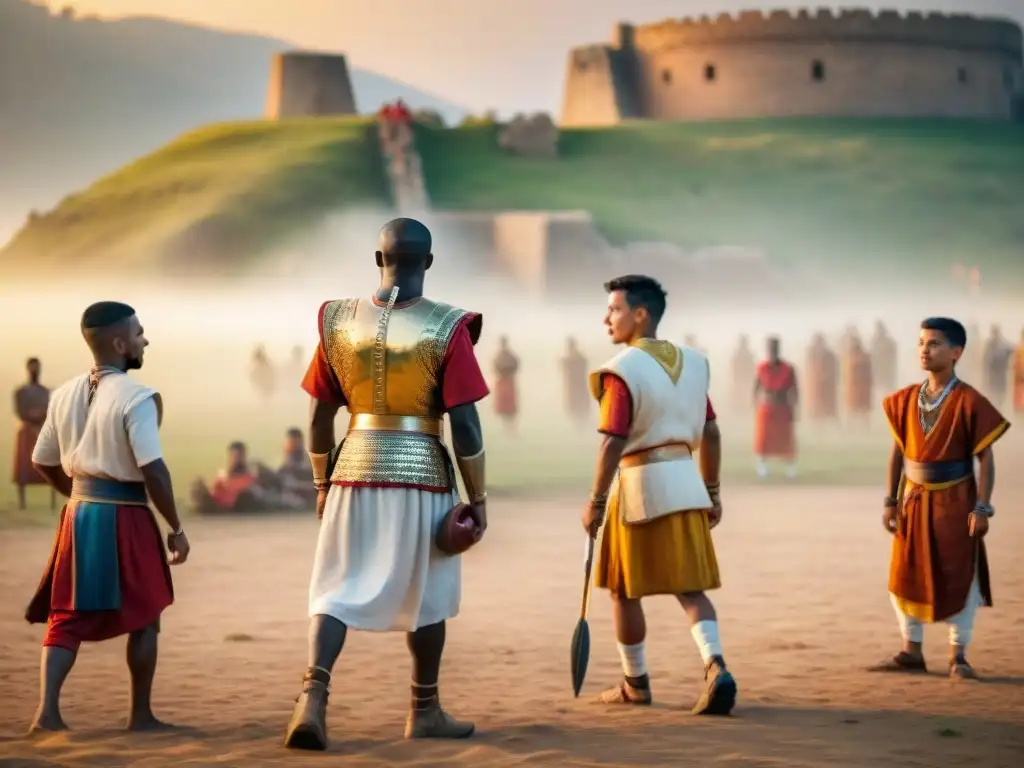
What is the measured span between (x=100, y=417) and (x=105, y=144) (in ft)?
104

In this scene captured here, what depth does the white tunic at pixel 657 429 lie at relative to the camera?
605 centimetres

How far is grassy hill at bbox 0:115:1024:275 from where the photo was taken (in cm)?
3694

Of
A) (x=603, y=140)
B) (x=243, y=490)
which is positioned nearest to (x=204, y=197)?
(x=603, y=140)

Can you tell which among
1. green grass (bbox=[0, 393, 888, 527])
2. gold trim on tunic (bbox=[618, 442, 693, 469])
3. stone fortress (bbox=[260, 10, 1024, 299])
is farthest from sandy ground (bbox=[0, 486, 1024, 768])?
stone fortress (bbox=[260, 10, 1024, 299])

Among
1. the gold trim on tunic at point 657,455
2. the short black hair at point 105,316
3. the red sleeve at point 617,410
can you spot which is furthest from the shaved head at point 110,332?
the gold trim on tunic at point 657,455

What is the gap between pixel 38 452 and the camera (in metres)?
5.88

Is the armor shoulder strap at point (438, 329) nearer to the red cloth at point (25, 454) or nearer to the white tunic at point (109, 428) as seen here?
the white tunic at point (109, 428)

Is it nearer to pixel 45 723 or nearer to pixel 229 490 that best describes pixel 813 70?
pixel 229 490

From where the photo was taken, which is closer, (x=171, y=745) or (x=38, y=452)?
(x=171, y=745)

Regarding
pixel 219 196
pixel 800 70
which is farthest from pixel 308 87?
pixel 800 70

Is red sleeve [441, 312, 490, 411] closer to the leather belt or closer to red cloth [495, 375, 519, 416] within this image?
the leather belt

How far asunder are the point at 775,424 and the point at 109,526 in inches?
467

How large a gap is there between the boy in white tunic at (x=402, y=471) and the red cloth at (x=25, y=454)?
8.73m

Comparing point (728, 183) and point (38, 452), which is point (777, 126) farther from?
point (38, 452)
